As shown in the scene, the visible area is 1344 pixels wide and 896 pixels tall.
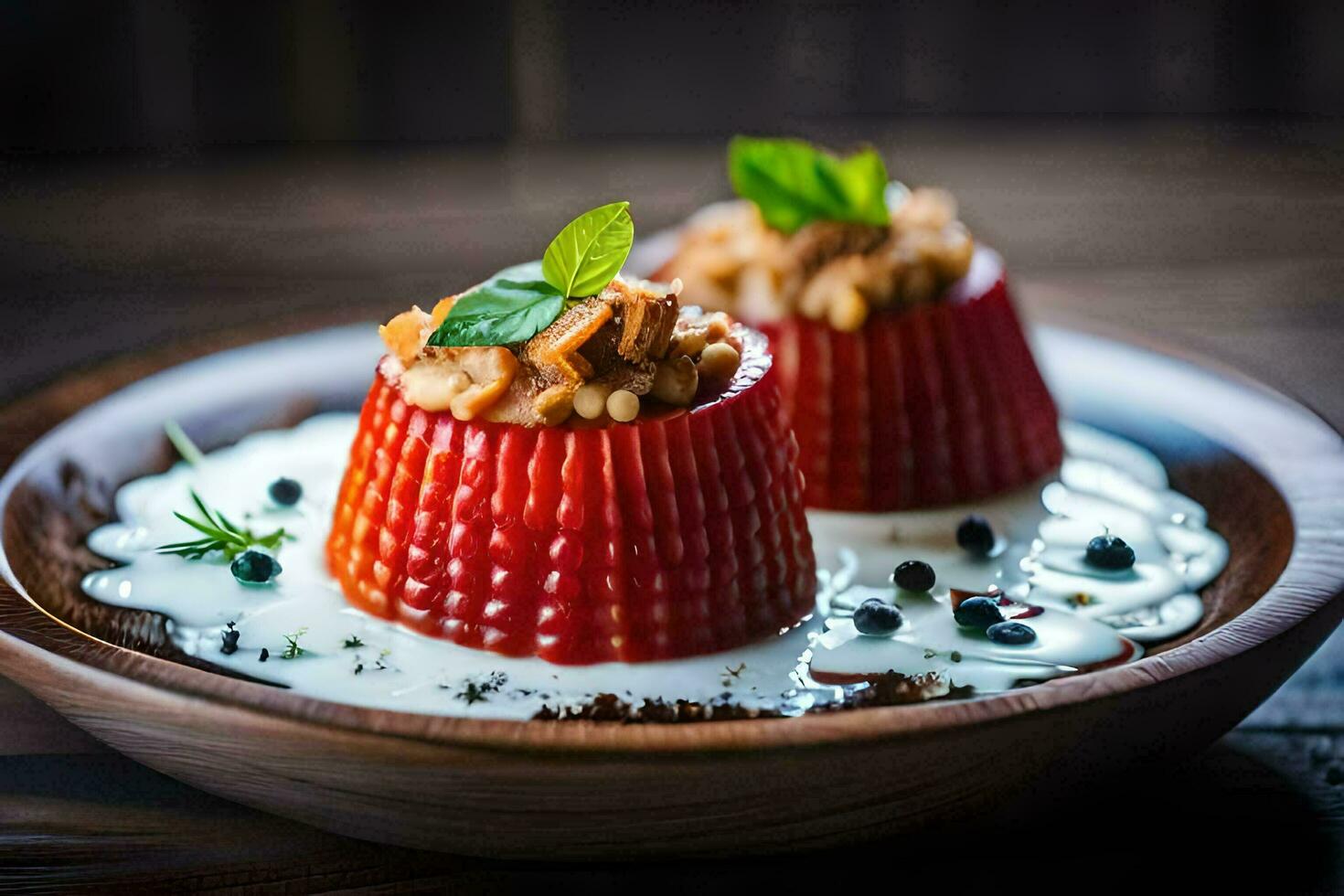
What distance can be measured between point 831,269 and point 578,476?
861 millimetres

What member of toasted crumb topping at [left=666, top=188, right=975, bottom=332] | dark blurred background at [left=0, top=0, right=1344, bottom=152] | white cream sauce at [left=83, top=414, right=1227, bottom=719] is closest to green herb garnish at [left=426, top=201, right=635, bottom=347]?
white cream sauce at [left=83, top=414, right=1227, bottom=719]

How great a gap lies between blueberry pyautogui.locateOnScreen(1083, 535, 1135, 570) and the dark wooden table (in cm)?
30

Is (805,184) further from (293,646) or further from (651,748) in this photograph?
(651,748)

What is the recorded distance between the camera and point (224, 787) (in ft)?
6.26

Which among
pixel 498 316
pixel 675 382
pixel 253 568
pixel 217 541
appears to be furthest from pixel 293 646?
pixel 675 382

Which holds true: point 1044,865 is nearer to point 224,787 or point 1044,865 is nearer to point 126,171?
point 224,787

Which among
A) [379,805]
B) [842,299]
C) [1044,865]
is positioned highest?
[842,299]

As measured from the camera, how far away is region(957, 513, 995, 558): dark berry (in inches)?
104

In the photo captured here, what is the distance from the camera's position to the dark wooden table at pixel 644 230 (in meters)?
1.95

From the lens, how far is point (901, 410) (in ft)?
9.46

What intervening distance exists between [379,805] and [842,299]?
4.50 feet

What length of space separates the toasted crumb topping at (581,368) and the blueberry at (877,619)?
39 cm

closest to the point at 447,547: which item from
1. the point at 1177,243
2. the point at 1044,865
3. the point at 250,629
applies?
the point at 250,629

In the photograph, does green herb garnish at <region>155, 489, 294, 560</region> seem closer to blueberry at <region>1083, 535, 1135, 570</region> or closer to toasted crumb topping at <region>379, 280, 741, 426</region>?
toasted crumb topping at <region>379, 280, 741, 426</region>
